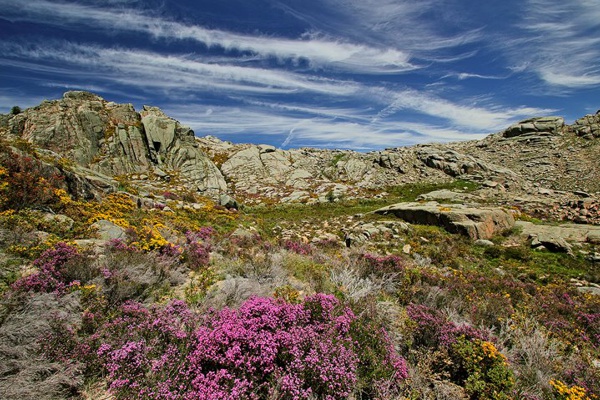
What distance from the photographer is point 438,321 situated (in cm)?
592

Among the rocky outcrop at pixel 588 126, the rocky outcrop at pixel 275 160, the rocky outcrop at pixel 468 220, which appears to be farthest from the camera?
the rocky outcrop at pixel 588 126

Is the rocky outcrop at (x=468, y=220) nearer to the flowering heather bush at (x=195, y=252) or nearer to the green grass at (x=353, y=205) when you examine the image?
the green grass at (x=353, y=205)

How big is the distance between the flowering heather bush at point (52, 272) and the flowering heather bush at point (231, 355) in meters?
1.74

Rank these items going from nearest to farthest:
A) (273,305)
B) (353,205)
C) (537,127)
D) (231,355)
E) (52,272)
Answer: (231,355)
(273,305)
(52,272)
(353,205)
(537,127)

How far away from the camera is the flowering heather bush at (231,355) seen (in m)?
3.82

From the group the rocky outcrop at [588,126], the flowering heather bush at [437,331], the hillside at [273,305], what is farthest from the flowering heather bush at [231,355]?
the rocky outcrop at [588,126]

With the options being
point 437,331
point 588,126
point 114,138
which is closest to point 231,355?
point 437,331

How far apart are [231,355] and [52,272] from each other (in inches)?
200

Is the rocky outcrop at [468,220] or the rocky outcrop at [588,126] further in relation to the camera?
the rocky outcrop at [588,126]

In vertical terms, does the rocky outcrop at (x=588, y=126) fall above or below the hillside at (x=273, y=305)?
above

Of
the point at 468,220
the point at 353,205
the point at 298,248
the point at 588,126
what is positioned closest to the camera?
the point at 298,248

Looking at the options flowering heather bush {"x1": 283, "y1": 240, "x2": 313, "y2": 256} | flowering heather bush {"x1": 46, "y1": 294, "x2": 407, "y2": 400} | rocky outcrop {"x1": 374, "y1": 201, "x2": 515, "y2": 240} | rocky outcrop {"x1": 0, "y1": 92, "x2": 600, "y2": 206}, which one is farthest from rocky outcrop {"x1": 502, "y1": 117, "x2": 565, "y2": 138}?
flowering heather bush {"x1": 46, "y1": 294, "x2": 407, "y2": 400}

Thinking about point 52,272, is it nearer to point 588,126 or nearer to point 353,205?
point 353,205

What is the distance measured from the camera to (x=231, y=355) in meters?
4.05
